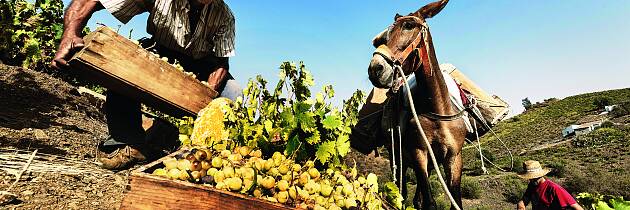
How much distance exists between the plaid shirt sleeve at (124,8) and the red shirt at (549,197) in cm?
558

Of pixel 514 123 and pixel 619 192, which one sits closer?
pixel 619 192

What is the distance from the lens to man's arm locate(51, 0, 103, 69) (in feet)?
9.10

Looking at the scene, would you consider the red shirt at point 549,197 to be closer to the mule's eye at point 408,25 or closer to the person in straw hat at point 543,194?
the person in straw hat at point 543,194

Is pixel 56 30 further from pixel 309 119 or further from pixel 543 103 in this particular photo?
pixel 543 103

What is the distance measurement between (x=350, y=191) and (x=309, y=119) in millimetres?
503

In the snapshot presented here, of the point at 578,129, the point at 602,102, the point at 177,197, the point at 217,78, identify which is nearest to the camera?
the point at 177,197

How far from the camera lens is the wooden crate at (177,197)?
1662mm

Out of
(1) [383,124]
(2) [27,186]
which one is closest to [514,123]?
(1) [383,124]

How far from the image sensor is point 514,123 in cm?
5291

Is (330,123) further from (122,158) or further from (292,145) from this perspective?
(122,158)

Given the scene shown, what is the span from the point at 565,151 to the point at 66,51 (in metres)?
34.0

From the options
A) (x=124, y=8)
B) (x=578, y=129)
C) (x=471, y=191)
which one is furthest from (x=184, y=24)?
(x=578, y=129)

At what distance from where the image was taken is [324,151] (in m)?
2.39

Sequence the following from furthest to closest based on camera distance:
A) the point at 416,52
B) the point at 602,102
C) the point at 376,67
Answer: the point at 602,102, the point at 416,52, the point at 376,67
